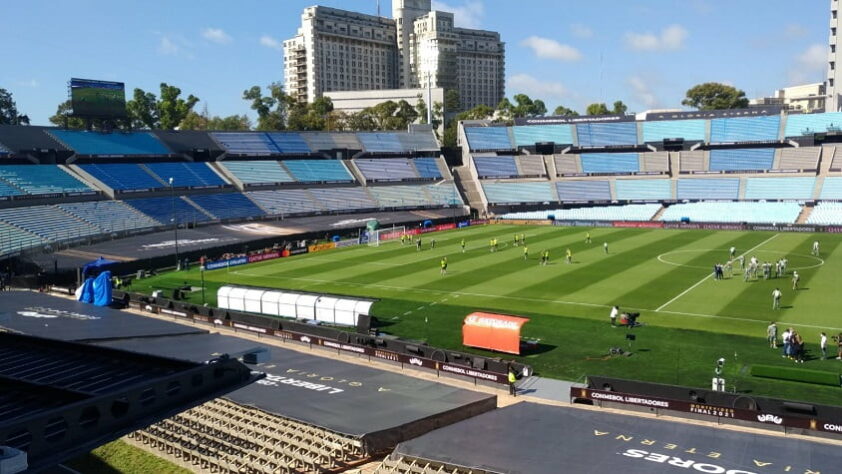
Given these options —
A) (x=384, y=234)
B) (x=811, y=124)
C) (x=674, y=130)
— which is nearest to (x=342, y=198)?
(x=384, y=234)

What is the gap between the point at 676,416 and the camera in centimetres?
2048

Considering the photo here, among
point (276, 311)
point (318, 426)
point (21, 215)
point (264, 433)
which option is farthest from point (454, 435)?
point (21, 215)

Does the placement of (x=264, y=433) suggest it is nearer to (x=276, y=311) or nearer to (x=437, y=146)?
(x=276, y=311)

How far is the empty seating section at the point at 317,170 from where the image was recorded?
91.4m

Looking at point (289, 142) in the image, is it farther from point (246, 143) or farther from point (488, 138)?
point (488, 138)

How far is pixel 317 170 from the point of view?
3688 inches

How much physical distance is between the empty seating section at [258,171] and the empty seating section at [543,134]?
126 ft

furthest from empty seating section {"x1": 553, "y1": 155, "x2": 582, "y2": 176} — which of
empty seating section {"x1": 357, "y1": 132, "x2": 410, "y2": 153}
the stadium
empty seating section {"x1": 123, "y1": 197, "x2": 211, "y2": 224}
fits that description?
empty seating section {"x1": 123, "y1": 197, "x2": 211, "y2": 224}

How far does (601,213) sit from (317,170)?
3837 cm

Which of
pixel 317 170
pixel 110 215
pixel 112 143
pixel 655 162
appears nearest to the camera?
pixel 110 215

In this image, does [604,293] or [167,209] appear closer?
[604,293]

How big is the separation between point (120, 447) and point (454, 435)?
8.83 m

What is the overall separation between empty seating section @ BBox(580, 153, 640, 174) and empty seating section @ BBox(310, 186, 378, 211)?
33.3 metres

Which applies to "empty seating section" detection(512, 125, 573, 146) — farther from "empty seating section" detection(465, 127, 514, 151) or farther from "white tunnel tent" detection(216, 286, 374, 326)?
"white tunnel tent" detection(216, 286, 374, 326)
